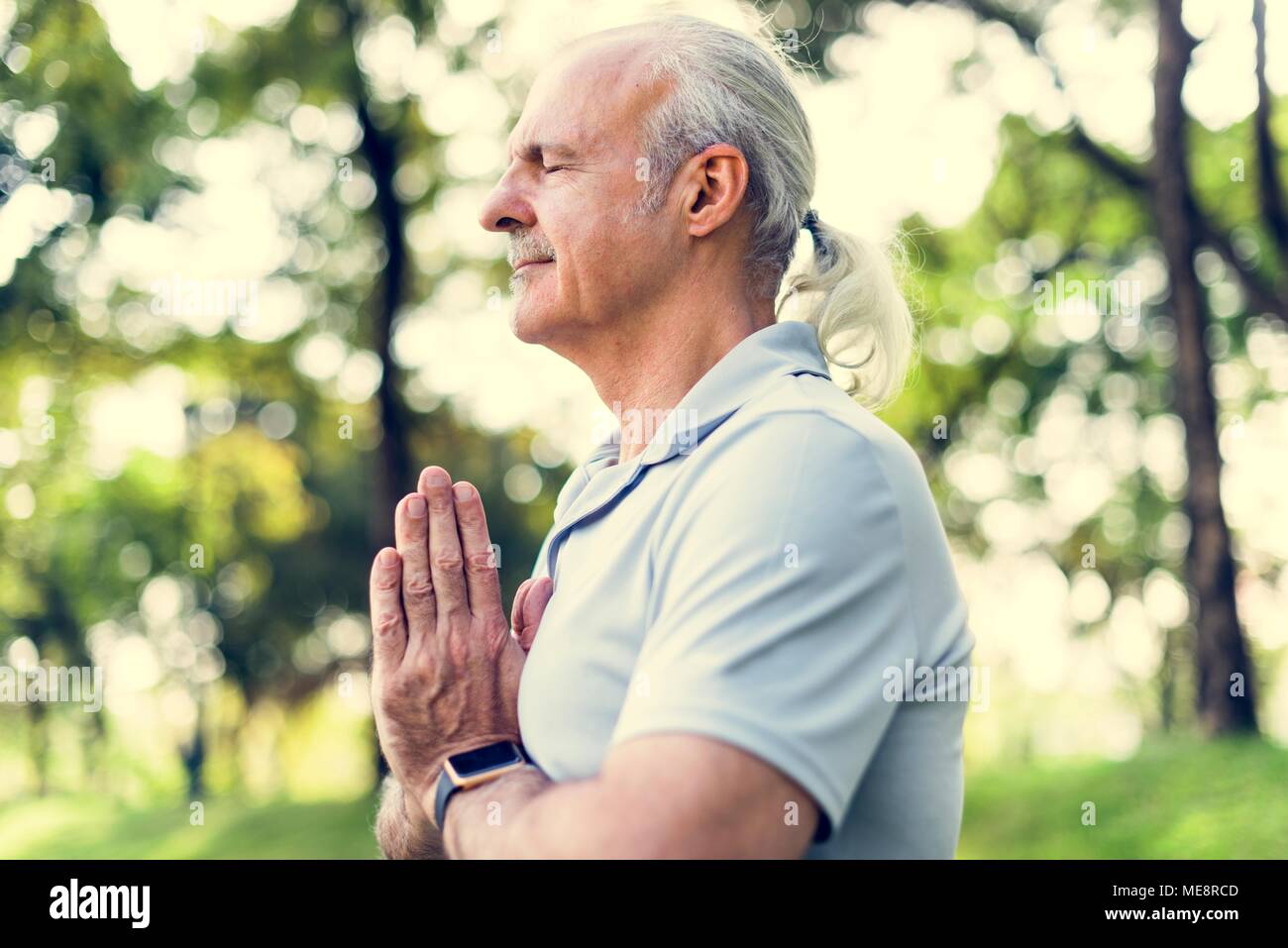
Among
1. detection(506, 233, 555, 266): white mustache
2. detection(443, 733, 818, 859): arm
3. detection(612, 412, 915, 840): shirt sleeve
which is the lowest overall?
detection(443, 733, 818, 859): arm

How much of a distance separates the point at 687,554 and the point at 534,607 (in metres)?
0.52

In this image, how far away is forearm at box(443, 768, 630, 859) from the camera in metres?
1.50

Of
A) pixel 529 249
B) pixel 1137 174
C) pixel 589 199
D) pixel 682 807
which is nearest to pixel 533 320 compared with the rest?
pixel 529 249

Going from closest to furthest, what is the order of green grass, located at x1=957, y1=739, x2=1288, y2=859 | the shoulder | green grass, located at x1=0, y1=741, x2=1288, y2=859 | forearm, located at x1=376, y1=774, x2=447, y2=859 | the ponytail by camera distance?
1. the shoulder
2. forearm, located at x1=376, y1=774, x2=447, y2=859
3. the ponytail
4. green grass, located at x1=957, y1=739, x2=1288, y2=859
5. green grass, located at x1=0, y1=741, x2=1288, y2=859

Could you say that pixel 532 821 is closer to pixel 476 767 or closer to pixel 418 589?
pixel 476 767

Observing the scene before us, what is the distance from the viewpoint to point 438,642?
2.01 meters

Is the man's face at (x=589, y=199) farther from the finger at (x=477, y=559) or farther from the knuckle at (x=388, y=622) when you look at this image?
the knuckle at (x=388, y=622)

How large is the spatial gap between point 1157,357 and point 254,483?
11.6 m

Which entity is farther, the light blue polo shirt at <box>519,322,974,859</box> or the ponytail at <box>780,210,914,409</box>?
the ponytail at <box>780,210,914,409</box>

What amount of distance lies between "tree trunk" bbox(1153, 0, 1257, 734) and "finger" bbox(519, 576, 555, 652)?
29.6 ft

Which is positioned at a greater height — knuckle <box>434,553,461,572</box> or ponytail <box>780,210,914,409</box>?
ponytail <box>780,210,914,409</box>

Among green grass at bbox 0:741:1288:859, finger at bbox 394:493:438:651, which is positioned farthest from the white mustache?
green grass at bbox 0:741:1288:859

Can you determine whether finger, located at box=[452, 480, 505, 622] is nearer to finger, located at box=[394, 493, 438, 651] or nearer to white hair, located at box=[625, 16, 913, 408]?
finger, located at box=[394, 493, 438, 651]

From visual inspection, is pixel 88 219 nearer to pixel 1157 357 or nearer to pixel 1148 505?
pixel 1157 357
